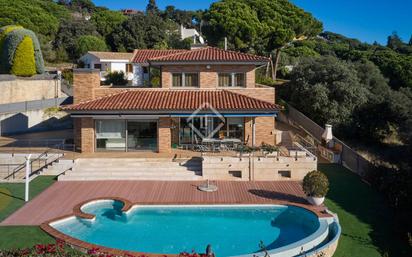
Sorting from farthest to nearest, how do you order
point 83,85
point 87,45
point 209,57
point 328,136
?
point 87,45 → point 328,136 → point 209,57 → point 83,85

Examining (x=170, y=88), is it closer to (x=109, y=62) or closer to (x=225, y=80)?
(x=225, y=80)

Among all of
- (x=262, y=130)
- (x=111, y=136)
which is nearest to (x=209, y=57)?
(x=262, y=130)

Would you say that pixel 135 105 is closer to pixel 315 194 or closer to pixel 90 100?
pixel 90 100

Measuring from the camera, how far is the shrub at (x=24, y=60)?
183 ft

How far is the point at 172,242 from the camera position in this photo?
738 inches

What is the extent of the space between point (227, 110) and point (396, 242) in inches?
637

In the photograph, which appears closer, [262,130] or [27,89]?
[262,130]

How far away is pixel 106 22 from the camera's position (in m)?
122

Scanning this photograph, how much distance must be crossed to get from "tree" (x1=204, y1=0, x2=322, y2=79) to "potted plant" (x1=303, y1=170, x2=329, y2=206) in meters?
51.4

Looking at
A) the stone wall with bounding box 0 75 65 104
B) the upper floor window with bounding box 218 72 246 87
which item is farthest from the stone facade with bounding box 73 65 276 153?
the stone wall with bounding box 0 75 65 104

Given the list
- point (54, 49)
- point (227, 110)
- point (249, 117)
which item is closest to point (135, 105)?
point (227, 110)

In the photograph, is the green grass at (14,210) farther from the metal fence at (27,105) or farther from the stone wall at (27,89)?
the stone wall at (27,89)

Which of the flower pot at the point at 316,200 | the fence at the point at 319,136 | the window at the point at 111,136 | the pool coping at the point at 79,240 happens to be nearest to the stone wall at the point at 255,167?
the fence at the point at 319,136

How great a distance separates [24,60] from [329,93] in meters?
42.6
